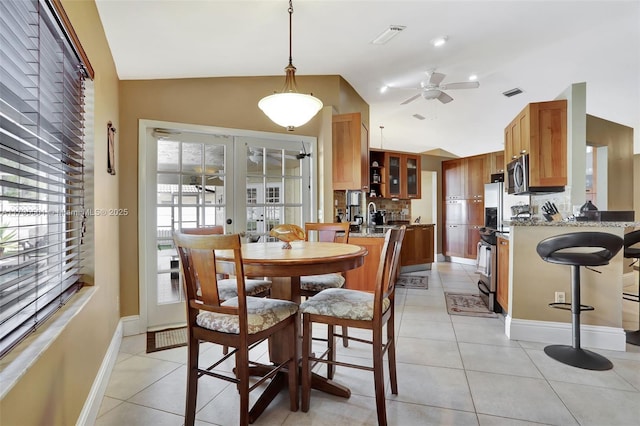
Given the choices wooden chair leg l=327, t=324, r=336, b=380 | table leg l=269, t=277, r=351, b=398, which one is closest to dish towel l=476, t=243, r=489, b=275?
wooden chair leg l=327, t=324, r=336, b=380

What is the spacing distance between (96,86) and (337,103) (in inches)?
101

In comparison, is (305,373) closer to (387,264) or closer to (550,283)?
(387,264)

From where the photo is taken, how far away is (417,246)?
605 cm

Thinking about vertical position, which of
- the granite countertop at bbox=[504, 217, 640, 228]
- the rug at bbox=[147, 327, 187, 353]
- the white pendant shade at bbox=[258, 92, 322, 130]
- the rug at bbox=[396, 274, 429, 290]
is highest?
the white pendant shade at bbox=[258, 92, 322, 130]

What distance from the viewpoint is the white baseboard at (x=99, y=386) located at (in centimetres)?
162

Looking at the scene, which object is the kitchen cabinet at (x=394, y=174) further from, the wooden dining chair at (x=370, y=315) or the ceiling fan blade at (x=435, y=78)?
the wooden dining chair at (x=370, y=315)

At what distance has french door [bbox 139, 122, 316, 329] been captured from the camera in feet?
10.2

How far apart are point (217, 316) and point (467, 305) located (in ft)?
10.5

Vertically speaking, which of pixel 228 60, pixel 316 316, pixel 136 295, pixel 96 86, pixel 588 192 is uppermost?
pixel 228 60

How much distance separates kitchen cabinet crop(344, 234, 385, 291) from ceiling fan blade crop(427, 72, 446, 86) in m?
2.04

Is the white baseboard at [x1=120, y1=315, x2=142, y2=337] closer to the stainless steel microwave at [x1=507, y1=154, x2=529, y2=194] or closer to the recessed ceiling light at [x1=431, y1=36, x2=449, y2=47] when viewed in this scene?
the recessed ceiling light at [x1=431, y1=36, x2=449, y2=47]

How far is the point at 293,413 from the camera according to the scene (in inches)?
70.6

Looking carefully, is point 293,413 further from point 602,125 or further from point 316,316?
point 602,125

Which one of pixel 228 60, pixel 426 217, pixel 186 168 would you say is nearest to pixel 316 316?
pixel 186 168
